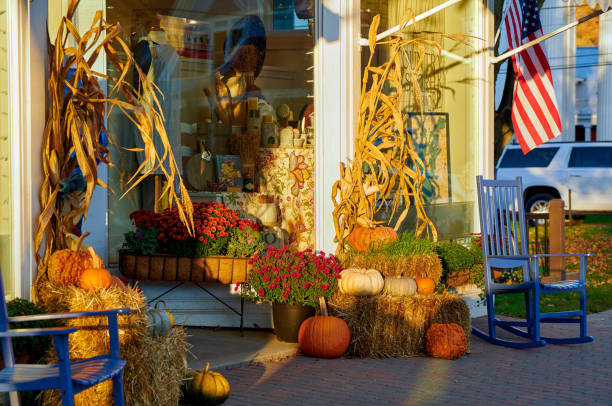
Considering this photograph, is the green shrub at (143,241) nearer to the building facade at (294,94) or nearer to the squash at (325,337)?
the building facade at (294,94)

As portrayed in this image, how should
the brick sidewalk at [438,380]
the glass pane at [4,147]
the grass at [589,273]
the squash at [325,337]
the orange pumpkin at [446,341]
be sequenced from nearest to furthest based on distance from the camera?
the glass pane at [4,147] < the brick sidewalk at [438,380] < the squash at [325,337] < the orange pumpkin at [446,341] < the grass at [589,273]

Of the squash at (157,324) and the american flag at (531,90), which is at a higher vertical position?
the american flag at (531,90)

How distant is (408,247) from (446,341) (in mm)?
927

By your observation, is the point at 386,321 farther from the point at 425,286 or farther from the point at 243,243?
the point at 243,243

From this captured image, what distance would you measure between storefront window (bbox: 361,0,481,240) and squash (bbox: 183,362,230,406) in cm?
352

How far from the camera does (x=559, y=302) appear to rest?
383 inches

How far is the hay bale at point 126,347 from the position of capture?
4.21m

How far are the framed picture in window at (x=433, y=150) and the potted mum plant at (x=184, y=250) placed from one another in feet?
6.81

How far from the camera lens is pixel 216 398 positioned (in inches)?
186

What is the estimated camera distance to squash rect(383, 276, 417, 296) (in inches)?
255

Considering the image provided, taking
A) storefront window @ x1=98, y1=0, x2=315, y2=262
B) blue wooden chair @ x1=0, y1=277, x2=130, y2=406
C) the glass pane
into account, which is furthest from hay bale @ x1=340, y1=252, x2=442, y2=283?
blue wooden chair @ x1=0, y1=277, x2=130, y2=406

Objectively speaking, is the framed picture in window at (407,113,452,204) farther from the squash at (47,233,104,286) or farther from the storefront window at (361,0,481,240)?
the squash at (47,233,104,286)

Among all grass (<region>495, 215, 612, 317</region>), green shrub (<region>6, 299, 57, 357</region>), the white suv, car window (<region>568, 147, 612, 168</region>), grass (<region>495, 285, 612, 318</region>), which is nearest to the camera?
green shrub (<region>6, 299, 57, 357</region>)

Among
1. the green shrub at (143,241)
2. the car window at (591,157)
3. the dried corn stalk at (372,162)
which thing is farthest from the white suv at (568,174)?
the green shrub at (143,241)
